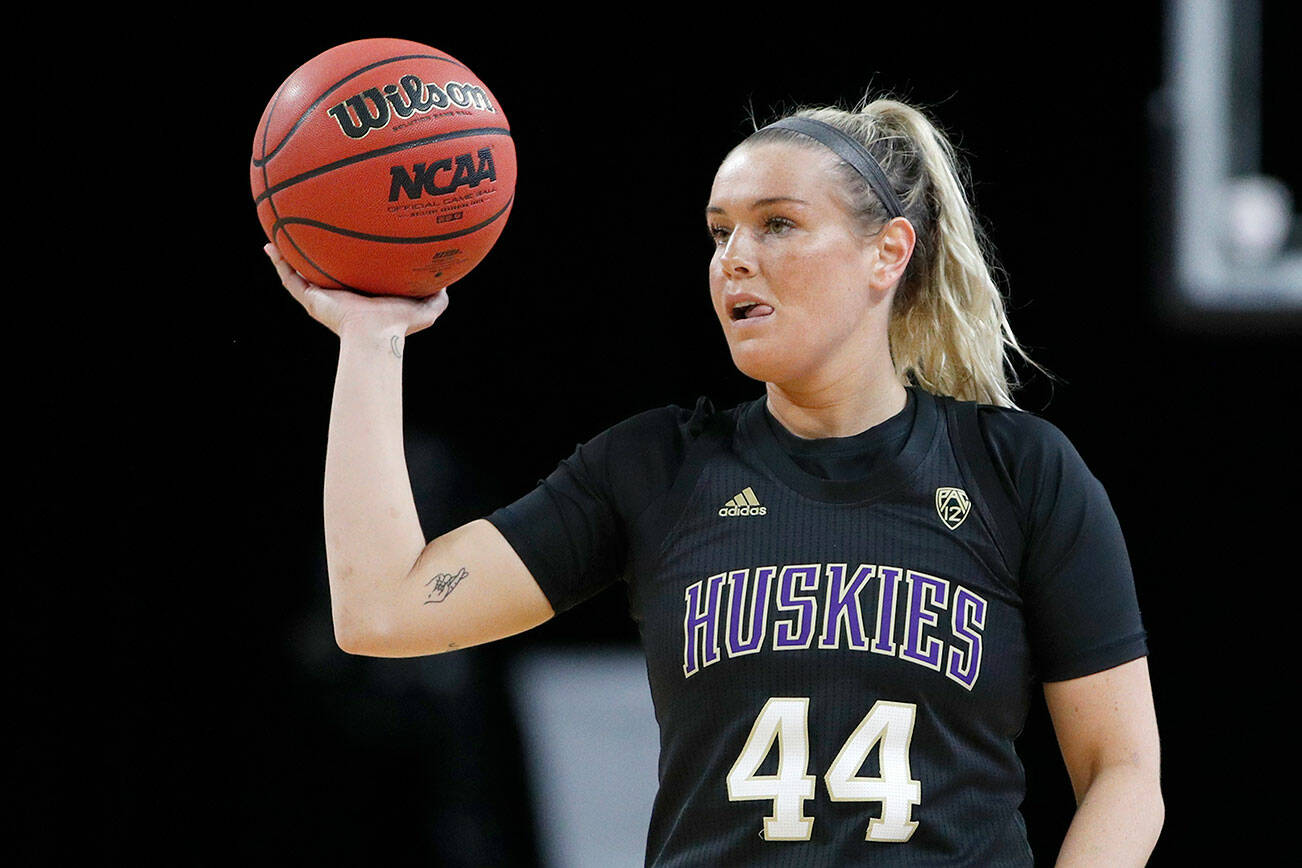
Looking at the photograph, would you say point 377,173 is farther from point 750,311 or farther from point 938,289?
point 938,289

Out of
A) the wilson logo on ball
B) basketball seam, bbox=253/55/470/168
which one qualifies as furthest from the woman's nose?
basketball seam, bbox=253/55/470/168

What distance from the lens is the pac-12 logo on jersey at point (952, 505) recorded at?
5.65 feet

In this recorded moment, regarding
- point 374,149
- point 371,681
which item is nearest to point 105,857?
point 371,681

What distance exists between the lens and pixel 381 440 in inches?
68.7

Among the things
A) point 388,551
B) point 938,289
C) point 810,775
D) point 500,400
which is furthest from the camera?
point 500,400

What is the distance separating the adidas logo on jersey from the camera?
A: 1.75m

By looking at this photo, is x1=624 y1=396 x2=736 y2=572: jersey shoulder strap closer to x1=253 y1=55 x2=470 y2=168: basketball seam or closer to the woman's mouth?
the woman's mouth

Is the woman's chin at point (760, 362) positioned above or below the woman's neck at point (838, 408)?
above

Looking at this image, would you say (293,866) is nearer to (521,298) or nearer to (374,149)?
(521,298)

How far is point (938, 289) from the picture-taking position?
1.99m

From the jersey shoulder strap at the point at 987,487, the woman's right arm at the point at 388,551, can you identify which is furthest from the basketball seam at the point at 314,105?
the jersey shoulder strap at the point at 987,487

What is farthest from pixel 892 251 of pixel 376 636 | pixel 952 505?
pixel 376 636

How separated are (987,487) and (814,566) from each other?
0.72ft

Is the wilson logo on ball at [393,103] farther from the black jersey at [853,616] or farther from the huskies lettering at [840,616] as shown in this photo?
the huskies lettering at [840,616]
